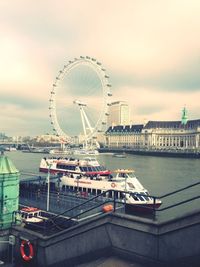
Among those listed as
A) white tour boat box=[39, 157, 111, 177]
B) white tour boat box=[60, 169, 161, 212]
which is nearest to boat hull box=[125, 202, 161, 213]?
white tour boat box=[60, 169, 161, 212]

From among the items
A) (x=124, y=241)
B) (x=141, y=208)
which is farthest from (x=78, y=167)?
(x=124, y=241)

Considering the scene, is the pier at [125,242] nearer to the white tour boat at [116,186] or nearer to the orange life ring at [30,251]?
the orange life ring at [30,251]

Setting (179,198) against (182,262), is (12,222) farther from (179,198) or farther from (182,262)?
(179,198)

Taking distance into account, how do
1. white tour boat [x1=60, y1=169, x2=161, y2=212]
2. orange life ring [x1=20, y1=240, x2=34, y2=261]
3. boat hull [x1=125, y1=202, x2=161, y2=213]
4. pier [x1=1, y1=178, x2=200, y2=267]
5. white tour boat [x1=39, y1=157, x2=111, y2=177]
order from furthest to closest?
white tour boat [x1=39, y1=157, x2=111, y2=177], white tour boat [x1=60, y1=169, x2=161, y2=212], orange life ring [x1=20, y1=240, x2=34, y2=261], boat hull [x1=125, y1=202, x2=161, y2=213], pier [x1=1, y1=178, x2=200, y2=267]

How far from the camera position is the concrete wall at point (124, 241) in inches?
299

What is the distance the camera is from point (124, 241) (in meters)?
8.59

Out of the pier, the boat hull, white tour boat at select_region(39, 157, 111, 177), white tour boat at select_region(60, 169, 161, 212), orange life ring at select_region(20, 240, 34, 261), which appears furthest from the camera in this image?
white tour boat at select_region(39, 157, 111, 177)

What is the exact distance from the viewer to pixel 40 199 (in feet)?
60.3

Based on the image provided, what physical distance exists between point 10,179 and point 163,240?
6.82 metres

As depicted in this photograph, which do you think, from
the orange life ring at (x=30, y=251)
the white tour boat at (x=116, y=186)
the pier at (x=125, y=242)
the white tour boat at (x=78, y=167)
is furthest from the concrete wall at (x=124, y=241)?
the white tour boat at (x=78, y=167)

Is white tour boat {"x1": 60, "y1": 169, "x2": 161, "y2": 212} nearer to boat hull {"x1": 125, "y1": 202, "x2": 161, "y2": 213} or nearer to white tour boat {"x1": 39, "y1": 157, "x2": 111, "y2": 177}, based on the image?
white tour boat {"x1": 39, "y1": 157, "x2": 111, "y2": 177}

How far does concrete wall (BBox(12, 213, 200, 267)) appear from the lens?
24.9 ft

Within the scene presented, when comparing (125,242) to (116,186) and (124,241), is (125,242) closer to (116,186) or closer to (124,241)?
(124,241)

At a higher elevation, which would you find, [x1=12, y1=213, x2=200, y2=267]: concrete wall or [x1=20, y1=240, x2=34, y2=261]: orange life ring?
[x1=12, y1=213, x2=200, y2=267]: concrete wall
